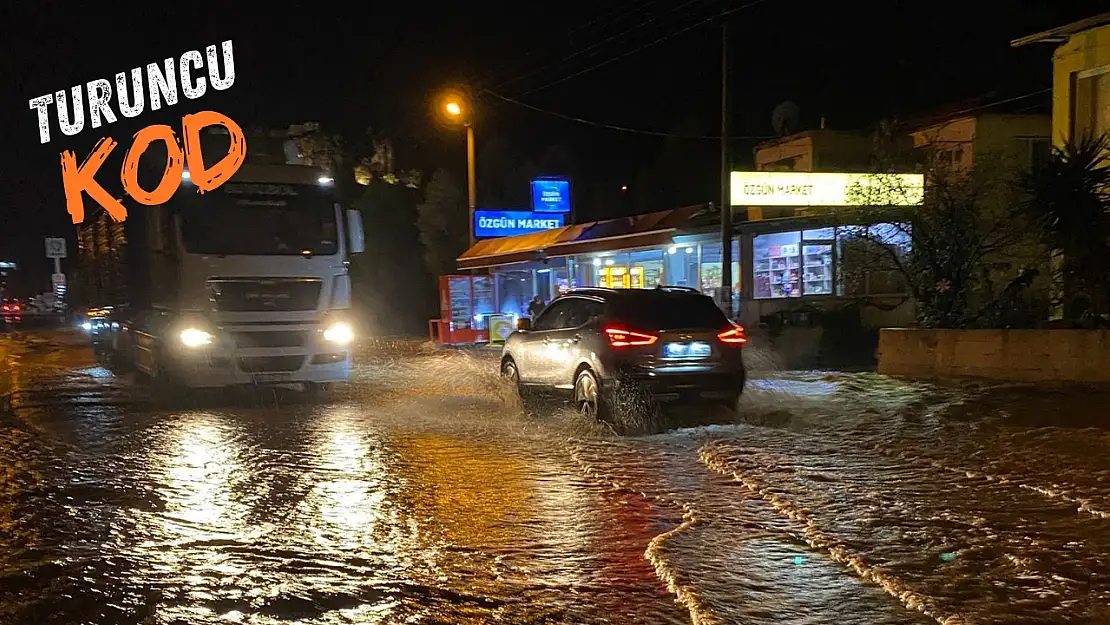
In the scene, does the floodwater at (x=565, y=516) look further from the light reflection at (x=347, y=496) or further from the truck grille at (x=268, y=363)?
the truck grille at (x=268, y=363)

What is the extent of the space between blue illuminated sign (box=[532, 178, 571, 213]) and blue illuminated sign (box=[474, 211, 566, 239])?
23 centimetres

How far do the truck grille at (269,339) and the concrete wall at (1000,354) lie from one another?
9.39 meters

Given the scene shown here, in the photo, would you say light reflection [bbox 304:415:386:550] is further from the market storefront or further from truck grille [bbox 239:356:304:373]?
the market storefront

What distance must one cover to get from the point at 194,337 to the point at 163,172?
7.78ft

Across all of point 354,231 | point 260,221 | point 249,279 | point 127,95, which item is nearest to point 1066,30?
point 354,231

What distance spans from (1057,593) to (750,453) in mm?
4030

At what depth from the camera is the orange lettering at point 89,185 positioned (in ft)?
48.9

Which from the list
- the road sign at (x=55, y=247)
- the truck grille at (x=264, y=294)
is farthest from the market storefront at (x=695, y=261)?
the road sign at (x=55, y=247)

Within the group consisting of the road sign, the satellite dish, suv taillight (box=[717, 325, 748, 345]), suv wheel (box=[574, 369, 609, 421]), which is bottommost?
suv wheel (box=[574, 369, 609, 421])

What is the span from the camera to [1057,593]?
5.10 m

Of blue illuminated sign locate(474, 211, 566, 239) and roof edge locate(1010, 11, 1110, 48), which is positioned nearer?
roof edge locate(1010, 11, 1110, 48)

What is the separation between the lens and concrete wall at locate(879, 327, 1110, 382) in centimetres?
1320

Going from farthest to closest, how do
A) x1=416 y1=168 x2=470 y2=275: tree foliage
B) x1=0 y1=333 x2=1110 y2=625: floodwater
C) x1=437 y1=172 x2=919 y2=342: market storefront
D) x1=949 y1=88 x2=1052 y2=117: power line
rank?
x1=416 y1=168 x2=470 y2=275: tree foliage < x1=949 y1=88 x2=1052 y2=117: power line < x1=437 y1=172 x2=919 y2=342: market storefront < x1=0 y1=333 x2=1110 y2=625: floodwater

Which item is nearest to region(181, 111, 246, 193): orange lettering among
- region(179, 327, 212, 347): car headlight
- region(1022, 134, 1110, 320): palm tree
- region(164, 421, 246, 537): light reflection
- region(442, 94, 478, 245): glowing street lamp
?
region(179, 327, 212, 347): car headlight
